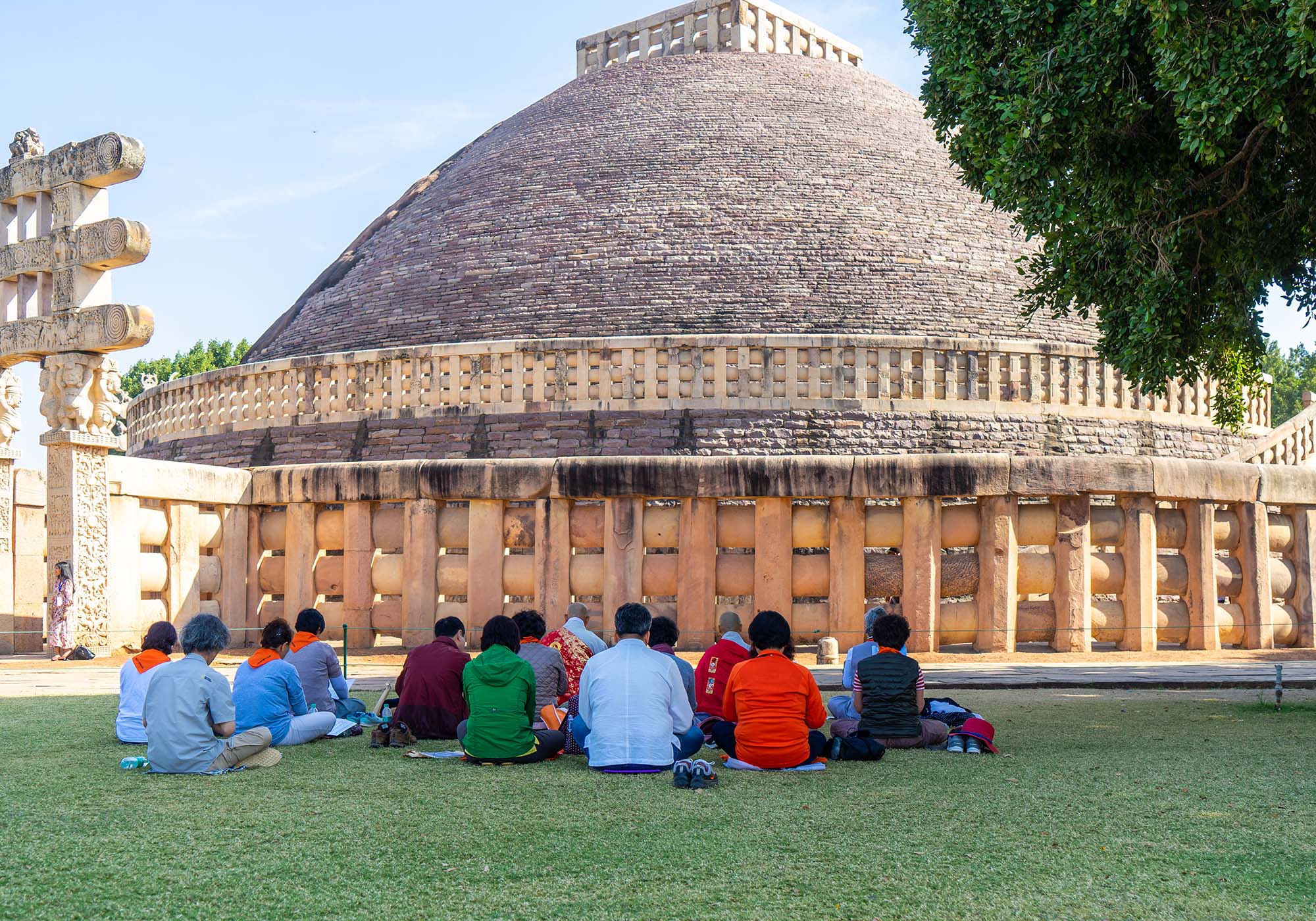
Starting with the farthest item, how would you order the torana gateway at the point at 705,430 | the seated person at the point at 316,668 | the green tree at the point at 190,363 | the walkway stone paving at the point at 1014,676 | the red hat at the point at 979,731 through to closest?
the green tree at the point at 190,363, the torana gateway at the point at 705,430, the walkway stone paving at the point at 1014,676, the seated person at the point at 316,668, the red hat at the point at 979,731

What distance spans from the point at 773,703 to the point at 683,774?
0.71 meters

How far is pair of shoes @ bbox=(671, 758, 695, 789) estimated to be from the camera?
5535 millimetres

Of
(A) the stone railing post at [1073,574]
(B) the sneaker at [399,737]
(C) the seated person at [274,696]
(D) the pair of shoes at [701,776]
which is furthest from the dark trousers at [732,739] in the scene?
(A) the stone railing post at [1073,574]

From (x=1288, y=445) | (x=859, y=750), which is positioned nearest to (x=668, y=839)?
(x=859, y=750)

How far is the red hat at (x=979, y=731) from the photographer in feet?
21.6

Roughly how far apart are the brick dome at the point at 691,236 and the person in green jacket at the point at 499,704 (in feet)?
43.0

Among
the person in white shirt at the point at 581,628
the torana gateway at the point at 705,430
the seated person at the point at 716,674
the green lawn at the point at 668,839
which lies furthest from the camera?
the torana gateway at the point at 705,430

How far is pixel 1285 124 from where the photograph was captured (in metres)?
7.04

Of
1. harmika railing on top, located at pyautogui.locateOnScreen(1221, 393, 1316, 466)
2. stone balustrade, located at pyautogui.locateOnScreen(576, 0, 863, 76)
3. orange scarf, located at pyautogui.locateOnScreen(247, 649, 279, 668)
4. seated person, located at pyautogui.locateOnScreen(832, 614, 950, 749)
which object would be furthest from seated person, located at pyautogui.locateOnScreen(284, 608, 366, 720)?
stone balustrade, located at pyautogui.locateOnScreen(576, 0, 863, 76)

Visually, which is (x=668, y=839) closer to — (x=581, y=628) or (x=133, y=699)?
(x=581, y=628)

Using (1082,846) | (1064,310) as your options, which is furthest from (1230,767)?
Answer: (1064,310)

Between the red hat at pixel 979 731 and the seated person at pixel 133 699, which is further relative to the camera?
the seated person at pixel 133 699

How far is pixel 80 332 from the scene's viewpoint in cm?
1388

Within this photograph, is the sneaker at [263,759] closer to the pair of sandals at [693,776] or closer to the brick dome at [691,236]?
the pair of sandals at [693,776]
